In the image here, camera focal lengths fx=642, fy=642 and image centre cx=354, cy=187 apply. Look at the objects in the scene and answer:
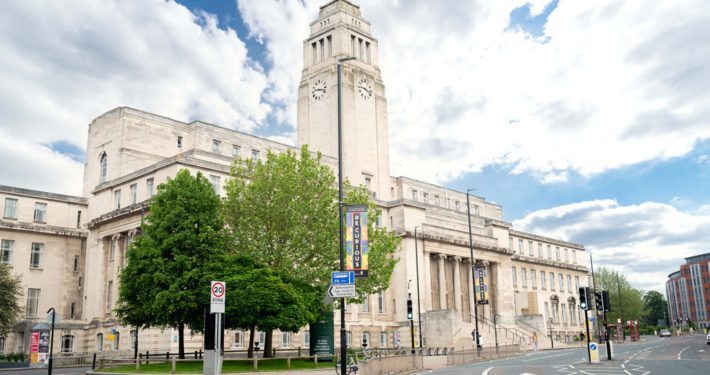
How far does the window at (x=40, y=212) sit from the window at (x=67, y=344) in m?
13.0

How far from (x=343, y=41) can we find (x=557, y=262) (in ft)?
197

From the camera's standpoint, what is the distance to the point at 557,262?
4633 inches

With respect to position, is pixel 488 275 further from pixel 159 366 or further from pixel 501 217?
pixel 159 366

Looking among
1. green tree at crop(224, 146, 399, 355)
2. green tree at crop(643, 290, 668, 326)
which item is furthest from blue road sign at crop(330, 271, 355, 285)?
green tree at crop(643, 290, 668, 326)

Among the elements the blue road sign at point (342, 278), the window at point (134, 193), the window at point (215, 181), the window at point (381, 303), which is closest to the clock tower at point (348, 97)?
the window at point (381, 303)

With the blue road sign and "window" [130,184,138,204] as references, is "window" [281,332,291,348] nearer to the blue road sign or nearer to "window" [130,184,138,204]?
"window" [130,184,138,204]

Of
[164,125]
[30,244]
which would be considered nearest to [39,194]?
[30,244]

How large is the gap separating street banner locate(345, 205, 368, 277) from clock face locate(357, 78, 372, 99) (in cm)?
6016

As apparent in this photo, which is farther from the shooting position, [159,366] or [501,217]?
[501,217]

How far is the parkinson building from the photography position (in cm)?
6488

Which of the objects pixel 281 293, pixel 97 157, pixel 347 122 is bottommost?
pixel 281 293

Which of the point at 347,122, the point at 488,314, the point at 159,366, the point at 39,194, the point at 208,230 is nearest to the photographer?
the point at 159,366

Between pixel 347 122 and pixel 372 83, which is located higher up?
pixel 372 83

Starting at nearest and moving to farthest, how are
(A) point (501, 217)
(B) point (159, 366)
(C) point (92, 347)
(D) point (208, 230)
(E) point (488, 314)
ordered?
(B) point (159, 366), (D) point (208, 230), (C) point (92, 347), (E) point (488, 314), (A) point (501, 217)
